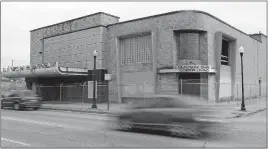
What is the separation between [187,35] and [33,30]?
22.7 meters

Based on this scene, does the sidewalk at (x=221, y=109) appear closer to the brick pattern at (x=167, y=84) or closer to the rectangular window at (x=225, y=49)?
the brick pattern at (x=167, y=84)

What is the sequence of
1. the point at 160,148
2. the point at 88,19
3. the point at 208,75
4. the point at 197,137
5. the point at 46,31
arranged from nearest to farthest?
the point at 160,148, the point at 197,137, the point at 208,75, the point at 88,19, the point at 46,31

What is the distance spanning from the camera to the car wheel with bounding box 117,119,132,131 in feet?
37.6

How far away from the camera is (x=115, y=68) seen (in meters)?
30.0

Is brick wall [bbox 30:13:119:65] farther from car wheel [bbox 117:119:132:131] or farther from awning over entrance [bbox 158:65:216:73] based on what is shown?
car wheel [bbox 117:119:132:131]

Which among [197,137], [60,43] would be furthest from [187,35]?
[197,137]

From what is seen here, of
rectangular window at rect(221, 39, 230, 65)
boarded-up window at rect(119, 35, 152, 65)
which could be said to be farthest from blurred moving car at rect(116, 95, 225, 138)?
rectangular window at rect(221, 39, 230, 65)

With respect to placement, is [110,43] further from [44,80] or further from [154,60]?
[44,80]

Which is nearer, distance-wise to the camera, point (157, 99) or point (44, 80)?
point (157, 99)

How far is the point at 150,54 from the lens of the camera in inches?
1103

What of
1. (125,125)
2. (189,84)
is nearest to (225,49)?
(189,84)

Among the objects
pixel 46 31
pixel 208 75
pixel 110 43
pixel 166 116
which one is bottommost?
pixel 166 116

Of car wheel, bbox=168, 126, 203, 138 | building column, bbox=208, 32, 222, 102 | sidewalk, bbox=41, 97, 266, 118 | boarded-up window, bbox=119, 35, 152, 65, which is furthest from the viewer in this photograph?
boarded-up window, bbox=119, 35, 152, 65

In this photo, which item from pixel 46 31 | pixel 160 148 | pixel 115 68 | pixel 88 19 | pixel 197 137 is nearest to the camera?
pixel 160 148
